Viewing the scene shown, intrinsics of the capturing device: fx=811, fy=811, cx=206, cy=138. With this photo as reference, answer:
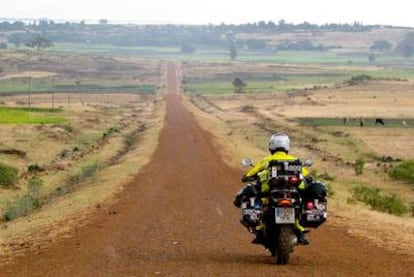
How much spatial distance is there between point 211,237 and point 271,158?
3.91m

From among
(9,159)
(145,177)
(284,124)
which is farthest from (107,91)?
(145,177)

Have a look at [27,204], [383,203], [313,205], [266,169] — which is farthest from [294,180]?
[27,204]

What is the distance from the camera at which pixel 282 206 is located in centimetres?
1319

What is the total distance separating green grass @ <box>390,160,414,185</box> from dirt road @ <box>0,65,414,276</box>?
13.8 meters

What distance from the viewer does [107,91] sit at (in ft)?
431

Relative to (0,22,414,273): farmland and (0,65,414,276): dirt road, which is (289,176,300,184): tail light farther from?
(0,22,414,273): farmland

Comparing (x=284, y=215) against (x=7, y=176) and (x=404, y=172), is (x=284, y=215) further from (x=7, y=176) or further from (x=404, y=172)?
(x=404, y=172)

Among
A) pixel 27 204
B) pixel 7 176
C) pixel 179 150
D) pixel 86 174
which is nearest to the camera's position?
pixel 27 204

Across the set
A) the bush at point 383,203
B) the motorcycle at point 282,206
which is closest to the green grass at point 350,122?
the bush at point 383,203

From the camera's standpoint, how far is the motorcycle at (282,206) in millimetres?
13211

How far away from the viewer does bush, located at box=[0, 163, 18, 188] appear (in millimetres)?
34656

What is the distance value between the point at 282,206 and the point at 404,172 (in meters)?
26.1

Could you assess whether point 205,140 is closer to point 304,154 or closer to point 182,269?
point 304,154

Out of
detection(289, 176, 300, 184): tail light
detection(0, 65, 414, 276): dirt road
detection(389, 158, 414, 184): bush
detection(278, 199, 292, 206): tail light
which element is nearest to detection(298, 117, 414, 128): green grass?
detection(389, 158, 414, 184): bush
